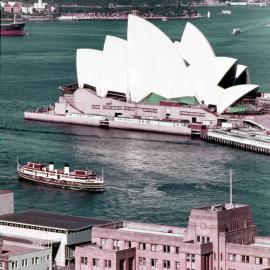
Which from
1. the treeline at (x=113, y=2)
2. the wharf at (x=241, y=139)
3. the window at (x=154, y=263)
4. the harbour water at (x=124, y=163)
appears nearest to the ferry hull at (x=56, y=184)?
the harbour water at (x=124, y=163)

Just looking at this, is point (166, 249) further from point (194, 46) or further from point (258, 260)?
point (194, 46)

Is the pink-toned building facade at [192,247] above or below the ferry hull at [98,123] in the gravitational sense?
above

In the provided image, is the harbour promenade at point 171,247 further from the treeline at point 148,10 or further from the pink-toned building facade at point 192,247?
the treeline at point 148,10

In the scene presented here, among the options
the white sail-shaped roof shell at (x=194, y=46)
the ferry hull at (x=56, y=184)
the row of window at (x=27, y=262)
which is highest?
the white sail-shaped roof shell at (x=194, y=46)

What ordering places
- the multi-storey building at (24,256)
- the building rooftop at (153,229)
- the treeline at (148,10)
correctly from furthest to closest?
1. the treeline at (148,10)
2. the building rooftop at (153,229)
3. the multi-storey building at (24,256)

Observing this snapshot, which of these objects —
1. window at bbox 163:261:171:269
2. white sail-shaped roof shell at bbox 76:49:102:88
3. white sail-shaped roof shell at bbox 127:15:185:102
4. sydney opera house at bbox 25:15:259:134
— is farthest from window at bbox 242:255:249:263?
white sail-shaped roof shell at bbox 76:49:102:88

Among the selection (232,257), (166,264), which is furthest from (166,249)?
(232,257)

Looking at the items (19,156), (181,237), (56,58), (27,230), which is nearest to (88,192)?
(19,156)
